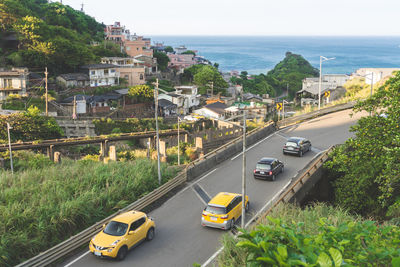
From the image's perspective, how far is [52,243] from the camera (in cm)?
1761

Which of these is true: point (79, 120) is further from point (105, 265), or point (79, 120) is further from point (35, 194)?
point (105, 265)

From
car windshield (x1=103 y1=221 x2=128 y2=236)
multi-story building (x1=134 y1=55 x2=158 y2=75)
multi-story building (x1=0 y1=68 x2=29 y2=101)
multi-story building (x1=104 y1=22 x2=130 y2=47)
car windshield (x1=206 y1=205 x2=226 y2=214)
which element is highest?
multi-story building (x1=104 y1=22 x2=130 y2=47)

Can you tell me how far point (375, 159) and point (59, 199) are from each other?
18.0m

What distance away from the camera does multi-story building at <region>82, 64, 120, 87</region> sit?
80875mm

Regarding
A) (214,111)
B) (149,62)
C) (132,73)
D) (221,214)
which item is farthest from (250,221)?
(149,62)

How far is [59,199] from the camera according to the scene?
20.3 metres

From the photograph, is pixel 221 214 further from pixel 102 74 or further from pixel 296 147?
pixel 102 74

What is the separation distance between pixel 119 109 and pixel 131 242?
5564 cm

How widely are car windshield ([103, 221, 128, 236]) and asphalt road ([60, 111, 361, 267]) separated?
1.12 metres

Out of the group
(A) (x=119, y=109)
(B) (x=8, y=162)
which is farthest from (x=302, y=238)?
(A) (x=119, y=109)

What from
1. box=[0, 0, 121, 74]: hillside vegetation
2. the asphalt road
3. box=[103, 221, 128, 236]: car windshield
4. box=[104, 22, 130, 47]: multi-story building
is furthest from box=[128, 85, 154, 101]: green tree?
box=[103, 221, 128, 236]: car windshield

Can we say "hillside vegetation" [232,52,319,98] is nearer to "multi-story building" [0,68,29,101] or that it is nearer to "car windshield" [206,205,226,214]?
"multi-story building" [0,68,29,101]

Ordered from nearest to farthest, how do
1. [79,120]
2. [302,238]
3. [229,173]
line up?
[302,238] → [229,173] → [79,120]

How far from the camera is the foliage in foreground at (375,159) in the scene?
19.9 m
